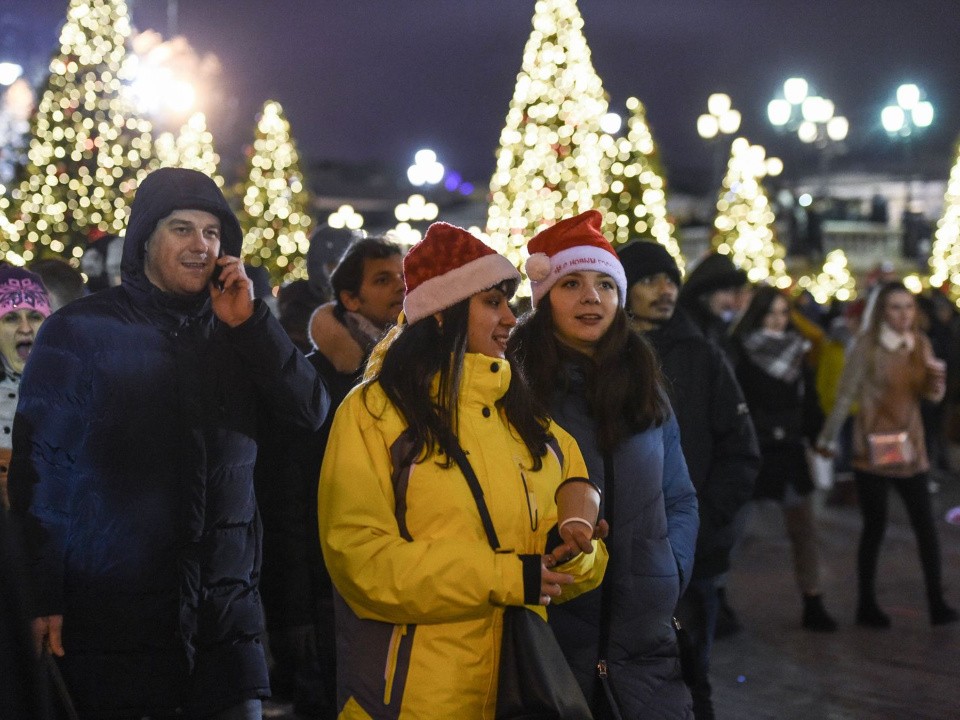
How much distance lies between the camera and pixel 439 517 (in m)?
3.55

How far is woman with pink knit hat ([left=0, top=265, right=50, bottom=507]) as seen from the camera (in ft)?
19.3

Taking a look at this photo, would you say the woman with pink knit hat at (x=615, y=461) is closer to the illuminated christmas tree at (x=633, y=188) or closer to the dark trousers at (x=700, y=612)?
the dark trousers at (x=700, y=612)

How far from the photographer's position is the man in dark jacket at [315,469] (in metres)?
6.08

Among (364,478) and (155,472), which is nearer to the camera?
(364,478)

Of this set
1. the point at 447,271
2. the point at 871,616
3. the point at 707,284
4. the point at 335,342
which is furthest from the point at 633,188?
the point at 447,271

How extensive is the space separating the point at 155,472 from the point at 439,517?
132 centimetres

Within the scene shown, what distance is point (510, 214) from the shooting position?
26.1 m

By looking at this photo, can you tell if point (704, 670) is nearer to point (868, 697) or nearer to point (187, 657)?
point (868, 697)

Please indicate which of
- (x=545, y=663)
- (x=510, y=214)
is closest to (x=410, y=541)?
(x=545, y=663)

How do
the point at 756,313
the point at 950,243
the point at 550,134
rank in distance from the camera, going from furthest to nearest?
1. the point at 950,243
2. the point at 550,134
3. the point at 756,313

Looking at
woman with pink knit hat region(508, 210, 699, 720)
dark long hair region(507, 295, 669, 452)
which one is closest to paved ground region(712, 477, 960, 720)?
woman with pink knit hat region(508, 210, 699, 720)

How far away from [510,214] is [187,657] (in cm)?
2195

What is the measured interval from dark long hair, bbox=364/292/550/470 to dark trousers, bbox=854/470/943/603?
634cm

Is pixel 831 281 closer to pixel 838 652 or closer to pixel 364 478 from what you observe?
pixel 838 652
